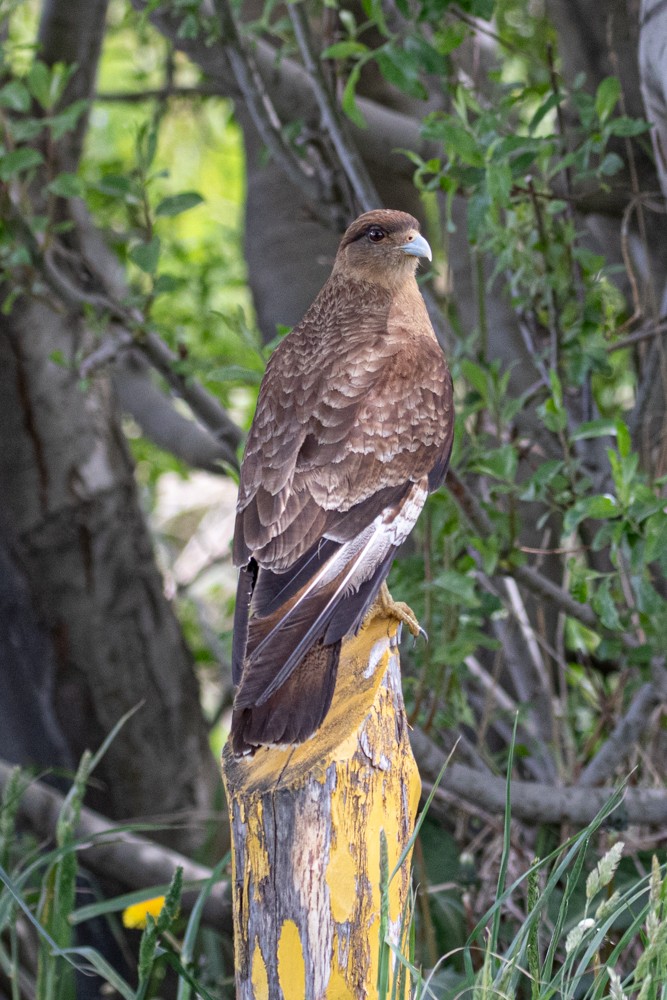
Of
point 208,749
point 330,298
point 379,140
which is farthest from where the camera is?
point 208,749

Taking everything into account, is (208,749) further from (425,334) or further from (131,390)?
(425,334)

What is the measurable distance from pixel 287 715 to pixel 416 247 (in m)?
1.41

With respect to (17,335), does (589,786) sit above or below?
below

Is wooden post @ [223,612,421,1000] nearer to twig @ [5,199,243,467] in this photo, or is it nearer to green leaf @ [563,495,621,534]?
green leaf @ [563,495,621,534]

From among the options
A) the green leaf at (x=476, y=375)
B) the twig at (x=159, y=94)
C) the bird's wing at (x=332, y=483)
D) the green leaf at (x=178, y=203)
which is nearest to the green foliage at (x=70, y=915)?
the bird's wing at (x=332, y=483)

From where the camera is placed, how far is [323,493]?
7.17ft

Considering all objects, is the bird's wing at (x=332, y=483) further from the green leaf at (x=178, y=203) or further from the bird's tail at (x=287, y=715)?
the green leaf at (x=178, y=203)

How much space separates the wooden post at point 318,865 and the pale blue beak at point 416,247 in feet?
4.32

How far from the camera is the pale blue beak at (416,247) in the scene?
2.80 m

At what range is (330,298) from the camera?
9.36 ft

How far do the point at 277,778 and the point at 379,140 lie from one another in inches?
102

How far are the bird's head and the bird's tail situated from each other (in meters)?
1.28

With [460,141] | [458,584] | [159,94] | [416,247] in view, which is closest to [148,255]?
[416,247]

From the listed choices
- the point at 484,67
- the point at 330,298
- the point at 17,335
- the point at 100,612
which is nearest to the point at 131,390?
the point at 17,335
